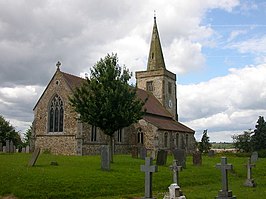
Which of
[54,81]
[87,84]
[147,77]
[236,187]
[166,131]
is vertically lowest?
[236,187]

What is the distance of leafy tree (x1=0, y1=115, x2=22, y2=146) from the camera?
140 feet

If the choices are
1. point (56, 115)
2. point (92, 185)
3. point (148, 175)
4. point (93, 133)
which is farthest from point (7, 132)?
point (148, 175)

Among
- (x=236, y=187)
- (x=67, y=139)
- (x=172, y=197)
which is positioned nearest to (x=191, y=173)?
(x=236, y=187)

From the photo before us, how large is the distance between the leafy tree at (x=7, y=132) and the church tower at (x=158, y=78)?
19.6 m

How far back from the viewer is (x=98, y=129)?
33.8 meters

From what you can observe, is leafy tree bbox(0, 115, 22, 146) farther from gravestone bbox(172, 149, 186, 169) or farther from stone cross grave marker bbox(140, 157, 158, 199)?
stone cross grave marker bbox(140, 157, 158, 199)

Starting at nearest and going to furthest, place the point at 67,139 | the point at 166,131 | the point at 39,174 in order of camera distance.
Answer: the point at 39,174, the point at 67,139, the point at 166,131

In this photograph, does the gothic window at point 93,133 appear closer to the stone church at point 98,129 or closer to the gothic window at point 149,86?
the stone church at point 98,129

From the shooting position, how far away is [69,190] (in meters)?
12.0

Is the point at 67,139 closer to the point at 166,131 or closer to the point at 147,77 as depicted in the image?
the point at 166,131

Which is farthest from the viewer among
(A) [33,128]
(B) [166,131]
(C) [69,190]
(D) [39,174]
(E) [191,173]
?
(B) [166,131]

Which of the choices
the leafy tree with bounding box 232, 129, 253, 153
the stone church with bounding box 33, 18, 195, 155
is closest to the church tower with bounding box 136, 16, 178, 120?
the stone church with bounding box 33, 18, 195, 155

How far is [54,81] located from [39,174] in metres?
21.4

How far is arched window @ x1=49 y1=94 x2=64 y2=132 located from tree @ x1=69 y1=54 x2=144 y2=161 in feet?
41.8
